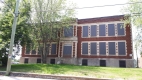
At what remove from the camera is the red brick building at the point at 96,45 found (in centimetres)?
2659

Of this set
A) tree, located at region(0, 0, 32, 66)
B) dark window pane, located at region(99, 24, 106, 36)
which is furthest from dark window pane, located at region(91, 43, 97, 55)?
tree, located at region(0, 0, 32, 66)

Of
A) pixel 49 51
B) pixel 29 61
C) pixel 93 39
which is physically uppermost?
pixel 93 39

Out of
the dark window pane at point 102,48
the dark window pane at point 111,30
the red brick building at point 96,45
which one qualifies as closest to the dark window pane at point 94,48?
the red brick building at point 96,45

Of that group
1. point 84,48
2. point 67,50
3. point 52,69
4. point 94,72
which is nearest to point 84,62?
point 84,48

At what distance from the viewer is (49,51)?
31.5 meters

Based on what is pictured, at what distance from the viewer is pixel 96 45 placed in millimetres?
28422

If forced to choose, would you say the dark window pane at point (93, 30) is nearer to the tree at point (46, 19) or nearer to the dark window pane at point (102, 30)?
the dark window pane at point (102, 30)

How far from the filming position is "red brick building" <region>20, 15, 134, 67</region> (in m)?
26.6

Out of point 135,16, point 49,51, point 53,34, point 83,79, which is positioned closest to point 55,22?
point 53,34

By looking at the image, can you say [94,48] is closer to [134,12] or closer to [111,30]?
[111,30]

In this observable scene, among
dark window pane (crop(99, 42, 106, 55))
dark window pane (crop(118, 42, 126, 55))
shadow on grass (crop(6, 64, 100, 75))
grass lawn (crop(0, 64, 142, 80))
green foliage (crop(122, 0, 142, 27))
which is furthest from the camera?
dark window pane (crop(99, 42, 106, 55))

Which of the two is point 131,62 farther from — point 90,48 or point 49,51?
point 49,51

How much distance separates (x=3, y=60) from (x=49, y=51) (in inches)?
492

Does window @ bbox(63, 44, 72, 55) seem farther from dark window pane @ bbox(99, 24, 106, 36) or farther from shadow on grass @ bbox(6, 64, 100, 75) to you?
shadow on grass @ bbox(6, 64, 100, 75)
